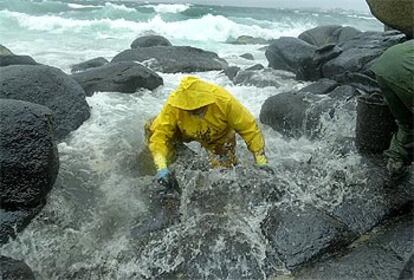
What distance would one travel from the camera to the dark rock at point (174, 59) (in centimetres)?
1141

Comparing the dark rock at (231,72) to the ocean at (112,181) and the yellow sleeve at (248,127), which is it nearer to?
the ocean at (112,181)

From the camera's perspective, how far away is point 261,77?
9914mm

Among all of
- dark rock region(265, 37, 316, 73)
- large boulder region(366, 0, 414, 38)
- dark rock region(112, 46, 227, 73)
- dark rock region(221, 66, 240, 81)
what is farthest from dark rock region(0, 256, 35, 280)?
dark rock region(112, 46, 227, 73)

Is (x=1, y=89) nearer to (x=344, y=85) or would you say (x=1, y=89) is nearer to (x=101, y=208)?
(x=101, y=208)

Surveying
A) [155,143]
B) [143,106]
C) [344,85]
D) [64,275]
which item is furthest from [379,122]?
[143,106]

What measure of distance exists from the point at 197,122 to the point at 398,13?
2.79m

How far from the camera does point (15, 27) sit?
23.2 metres

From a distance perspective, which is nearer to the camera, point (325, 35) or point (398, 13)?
point (398, 13)

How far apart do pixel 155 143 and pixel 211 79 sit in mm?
6464

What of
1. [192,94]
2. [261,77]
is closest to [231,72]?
[261,77]

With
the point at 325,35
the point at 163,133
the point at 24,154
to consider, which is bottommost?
the point at 325,35

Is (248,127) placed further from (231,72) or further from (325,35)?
(325,35)

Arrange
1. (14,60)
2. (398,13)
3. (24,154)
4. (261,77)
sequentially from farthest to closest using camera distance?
(261,77) → (14,60) → (398,13) → (24,154)

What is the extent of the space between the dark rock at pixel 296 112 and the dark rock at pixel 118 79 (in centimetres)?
292
